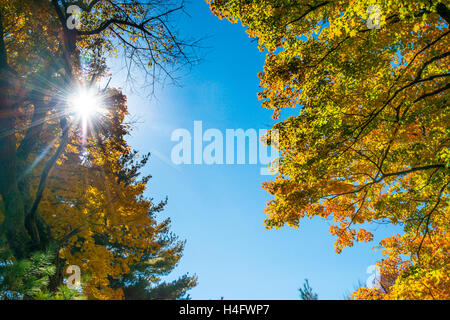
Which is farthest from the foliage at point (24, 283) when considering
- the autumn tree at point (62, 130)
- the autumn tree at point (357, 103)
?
the autumn tree at point (357, 103)

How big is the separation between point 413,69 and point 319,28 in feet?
8.15

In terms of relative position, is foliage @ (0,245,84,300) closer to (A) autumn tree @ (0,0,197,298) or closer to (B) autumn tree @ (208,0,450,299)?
(A) autumn tree @ (0,0,197,298)

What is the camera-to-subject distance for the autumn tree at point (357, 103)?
486 cm

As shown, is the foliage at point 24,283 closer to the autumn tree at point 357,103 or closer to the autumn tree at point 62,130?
the autumn tree at point 62,130

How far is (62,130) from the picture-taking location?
766 cm

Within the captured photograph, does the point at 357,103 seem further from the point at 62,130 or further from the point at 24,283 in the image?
the point at 62,130

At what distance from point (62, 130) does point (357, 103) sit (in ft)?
31.0

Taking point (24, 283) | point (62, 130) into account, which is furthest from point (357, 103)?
point (62, 130)

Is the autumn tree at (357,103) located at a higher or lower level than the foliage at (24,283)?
higher

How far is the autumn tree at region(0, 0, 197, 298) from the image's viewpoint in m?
5.64

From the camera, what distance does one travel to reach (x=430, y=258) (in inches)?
231

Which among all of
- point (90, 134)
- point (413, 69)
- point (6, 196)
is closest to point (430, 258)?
point (413, 69)

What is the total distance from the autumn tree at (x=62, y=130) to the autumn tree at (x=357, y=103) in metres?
3.16

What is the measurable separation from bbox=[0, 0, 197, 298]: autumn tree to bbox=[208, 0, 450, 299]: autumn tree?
124 inches
